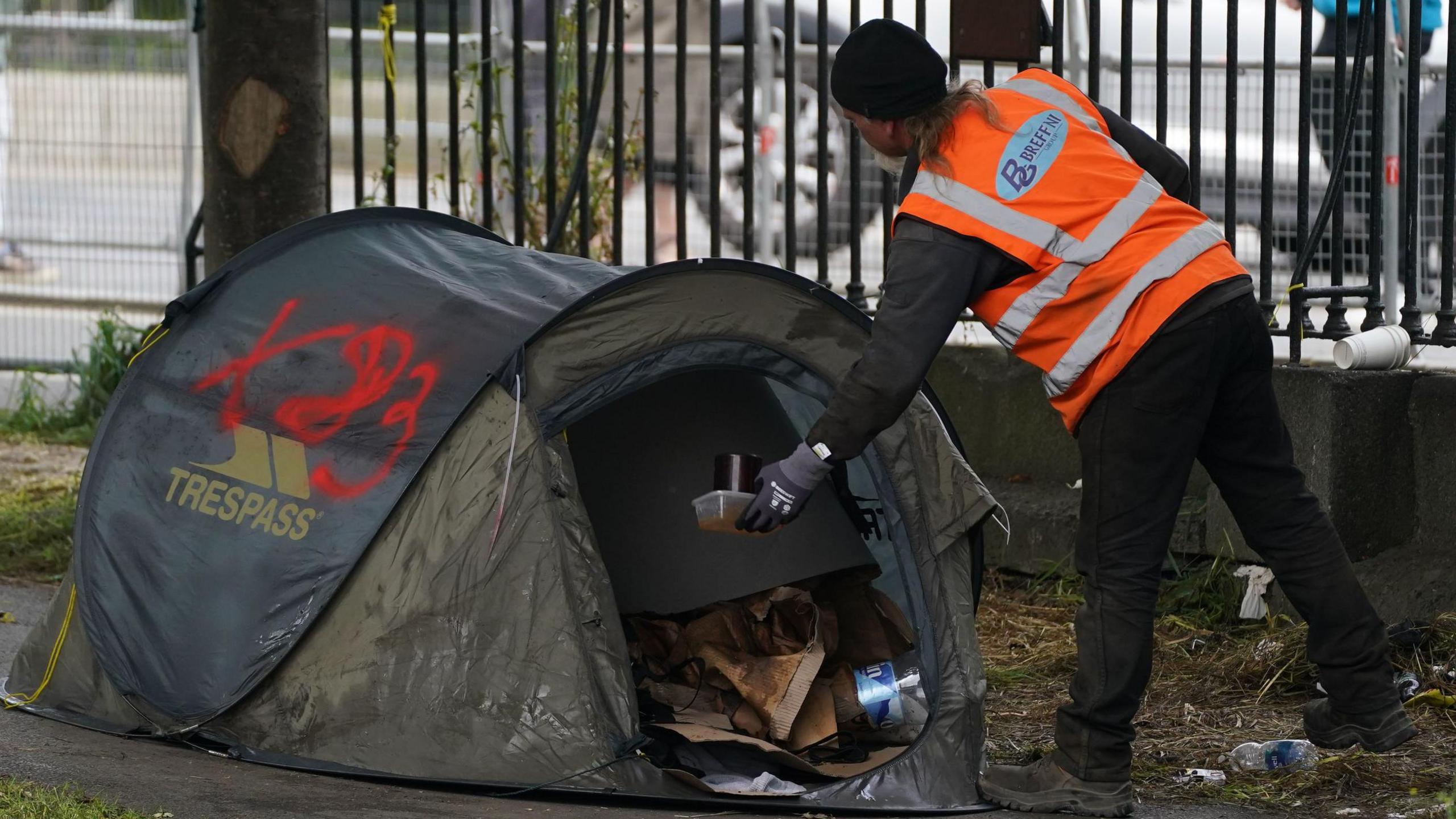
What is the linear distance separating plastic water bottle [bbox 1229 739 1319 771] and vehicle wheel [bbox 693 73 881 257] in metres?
4.08

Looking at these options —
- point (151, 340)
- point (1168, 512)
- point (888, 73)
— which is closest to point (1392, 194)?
point (1168, 512)

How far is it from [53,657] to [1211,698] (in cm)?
296

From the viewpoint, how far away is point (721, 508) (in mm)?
3457

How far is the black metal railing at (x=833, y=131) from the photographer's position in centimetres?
491

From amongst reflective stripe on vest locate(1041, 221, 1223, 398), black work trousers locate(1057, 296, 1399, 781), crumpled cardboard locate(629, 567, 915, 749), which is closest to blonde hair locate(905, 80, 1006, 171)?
reflective stripe on vest locate(1041, 221, 1223, 398)

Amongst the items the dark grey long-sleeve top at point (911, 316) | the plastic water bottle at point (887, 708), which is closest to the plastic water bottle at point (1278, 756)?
the plastic water bottle at point (887, 708)

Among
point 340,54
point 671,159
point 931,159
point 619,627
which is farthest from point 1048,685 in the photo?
point 340,54

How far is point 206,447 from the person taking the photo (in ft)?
12.5

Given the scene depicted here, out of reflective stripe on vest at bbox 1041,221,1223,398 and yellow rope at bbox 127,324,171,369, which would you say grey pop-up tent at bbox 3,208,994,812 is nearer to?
yellow rope at bbox 127,324,171,369

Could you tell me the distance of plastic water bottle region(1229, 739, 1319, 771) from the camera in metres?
3.67

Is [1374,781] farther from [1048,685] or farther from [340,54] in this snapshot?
[340,54]

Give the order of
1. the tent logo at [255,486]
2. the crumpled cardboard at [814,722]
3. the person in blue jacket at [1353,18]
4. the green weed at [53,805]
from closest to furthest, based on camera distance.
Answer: the green weed at [53,805] < the tent logo at [255,486] < the crumpled cardboard at [814,722] < the person in blue jacket at [1353,18]

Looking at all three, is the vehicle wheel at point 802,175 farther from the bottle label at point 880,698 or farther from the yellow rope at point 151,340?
the yellow rope at point 151,340

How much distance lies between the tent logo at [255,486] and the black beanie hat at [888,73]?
1505 mm
